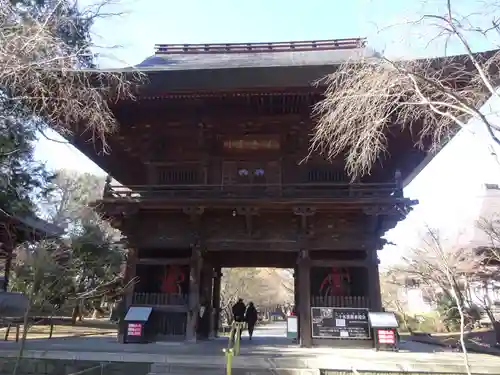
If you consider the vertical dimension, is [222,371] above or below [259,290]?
below

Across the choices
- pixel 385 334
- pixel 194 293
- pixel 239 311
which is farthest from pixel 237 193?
pixel 239 311

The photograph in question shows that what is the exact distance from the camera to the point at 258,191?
11.0m

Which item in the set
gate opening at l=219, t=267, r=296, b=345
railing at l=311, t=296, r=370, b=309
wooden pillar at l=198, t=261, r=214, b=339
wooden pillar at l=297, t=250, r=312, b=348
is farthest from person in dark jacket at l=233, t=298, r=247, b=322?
gate opening at l=219, t=267, r=296, b=345

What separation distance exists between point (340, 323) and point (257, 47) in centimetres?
975

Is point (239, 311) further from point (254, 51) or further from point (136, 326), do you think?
point (254, 51)

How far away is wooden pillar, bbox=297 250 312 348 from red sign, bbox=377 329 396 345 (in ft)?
5.54

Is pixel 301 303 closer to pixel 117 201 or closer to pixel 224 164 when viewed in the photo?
pixel 224 164

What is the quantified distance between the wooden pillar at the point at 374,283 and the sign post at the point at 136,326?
5.72 meters

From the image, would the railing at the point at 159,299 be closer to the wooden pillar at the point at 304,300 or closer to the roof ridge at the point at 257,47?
the wooden pillar at the point at 304,300

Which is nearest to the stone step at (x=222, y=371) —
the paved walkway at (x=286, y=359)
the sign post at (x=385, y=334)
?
the paved walkway at (x=286, y=359)

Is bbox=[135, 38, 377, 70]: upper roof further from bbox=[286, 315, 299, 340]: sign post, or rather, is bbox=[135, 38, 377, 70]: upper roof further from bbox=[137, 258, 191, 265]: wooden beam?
bbox=[286, 315, 299, 340]: sign post

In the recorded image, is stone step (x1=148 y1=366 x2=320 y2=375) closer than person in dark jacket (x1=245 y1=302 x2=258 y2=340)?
Yes

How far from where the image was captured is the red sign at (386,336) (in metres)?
9.77

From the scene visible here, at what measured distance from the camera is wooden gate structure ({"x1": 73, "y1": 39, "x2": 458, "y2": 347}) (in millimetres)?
9990
